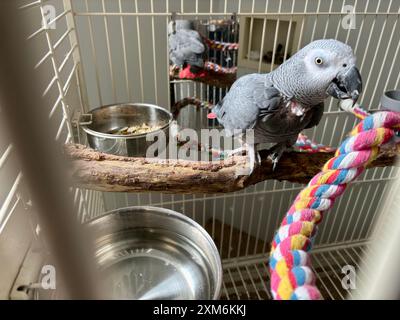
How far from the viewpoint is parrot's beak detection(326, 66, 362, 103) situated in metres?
0.59

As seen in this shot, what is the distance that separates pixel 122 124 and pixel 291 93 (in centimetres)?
56

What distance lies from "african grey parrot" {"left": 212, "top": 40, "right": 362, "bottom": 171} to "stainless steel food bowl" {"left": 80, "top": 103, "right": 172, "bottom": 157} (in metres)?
0.24

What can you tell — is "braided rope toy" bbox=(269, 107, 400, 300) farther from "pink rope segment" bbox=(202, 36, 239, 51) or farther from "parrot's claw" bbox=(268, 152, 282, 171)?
"pink rope segment" bbox=(202, 36, 239, 51)

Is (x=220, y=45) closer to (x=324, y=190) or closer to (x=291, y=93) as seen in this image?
(x=291, y=93)

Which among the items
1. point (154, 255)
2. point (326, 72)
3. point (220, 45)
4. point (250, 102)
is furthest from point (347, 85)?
point (154, 255)

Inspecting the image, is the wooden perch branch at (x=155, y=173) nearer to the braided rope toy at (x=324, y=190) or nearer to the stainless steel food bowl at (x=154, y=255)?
the stainless steel food bowl at (x=154, y=255)

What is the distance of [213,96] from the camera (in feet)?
3.51

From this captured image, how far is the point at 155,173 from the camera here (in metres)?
0.61

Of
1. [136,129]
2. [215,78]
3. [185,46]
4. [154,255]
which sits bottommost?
[154,255]

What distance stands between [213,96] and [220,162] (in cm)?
47

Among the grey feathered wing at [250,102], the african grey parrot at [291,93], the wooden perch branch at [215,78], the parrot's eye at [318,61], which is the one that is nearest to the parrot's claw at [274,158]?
the african grey parrot at [291,93]

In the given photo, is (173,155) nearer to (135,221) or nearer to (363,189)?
(135,221)

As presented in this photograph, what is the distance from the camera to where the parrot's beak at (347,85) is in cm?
59

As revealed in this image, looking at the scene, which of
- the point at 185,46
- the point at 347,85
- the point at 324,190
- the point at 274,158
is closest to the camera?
the point at 324,190
